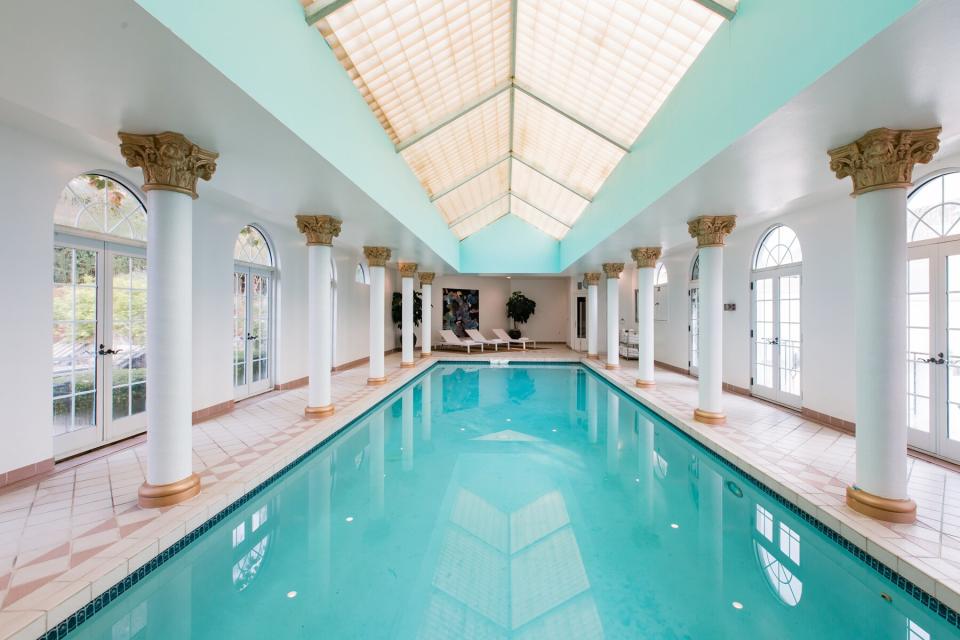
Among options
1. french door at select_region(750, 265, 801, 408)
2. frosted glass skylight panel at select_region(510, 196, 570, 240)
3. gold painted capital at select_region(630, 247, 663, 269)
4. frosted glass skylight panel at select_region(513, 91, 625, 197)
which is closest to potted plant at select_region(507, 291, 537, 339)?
frosted glass skylight panel at select_region(510, 196, 570, 240)

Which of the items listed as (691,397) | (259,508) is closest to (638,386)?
(691,397)

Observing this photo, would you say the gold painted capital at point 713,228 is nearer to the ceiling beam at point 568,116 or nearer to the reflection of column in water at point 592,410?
the ceiling beam at point 568,116

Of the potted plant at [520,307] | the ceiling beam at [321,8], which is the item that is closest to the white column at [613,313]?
the potted plant at [520,307]

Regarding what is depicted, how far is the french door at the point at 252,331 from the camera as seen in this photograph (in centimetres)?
759

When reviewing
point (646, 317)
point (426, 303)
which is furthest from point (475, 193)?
point (646, 317)

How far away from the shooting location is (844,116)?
3.04 meters

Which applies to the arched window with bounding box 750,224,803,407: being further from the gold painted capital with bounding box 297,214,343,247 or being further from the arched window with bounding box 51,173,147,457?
the arched window with bounding box 51,173,147,457

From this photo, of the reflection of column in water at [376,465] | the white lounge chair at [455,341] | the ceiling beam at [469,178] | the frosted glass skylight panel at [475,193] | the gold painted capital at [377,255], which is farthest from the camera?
the white lounge chair at [455,341]

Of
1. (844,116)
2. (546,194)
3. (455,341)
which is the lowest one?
(455,341)

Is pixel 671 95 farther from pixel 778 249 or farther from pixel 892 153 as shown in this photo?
pixel 778 249

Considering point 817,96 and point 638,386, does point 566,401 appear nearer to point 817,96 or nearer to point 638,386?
point 638,386

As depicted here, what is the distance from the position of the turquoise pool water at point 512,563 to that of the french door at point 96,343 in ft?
8.34

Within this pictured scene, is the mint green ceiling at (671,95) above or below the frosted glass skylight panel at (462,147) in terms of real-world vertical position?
below

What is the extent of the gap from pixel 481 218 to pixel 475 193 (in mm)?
2500
